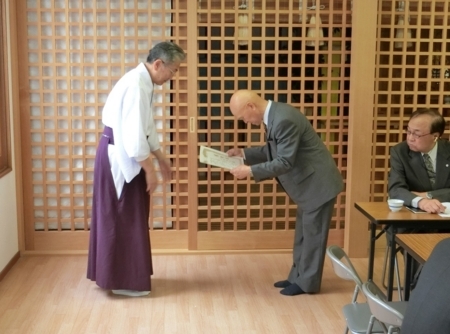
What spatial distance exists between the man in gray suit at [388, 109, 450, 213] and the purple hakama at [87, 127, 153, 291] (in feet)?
4.80

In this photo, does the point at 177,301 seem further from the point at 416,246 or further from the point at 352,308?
the point at 416,246

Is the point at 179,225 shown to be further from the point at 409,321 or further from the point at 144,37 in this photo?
the point at 409,321

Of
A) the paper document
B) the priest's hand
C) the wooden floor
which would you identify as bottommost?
the wooden floor

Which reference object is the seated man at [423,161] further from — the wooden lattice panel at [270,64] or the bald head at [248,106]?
the wooden lattice panel at [270,64]

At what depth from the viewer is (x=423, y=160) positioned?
341cm

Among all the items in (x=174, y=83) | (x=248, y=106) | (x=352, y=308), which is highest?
(x=174, y=83)

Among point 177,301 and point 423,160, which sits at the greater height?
point 423,160

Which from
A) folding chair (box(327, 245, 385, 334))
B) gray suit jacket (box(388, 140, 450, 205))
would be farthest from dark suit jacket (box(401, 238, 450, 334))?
gray suit jacket (box(388, 140, 450, 205))

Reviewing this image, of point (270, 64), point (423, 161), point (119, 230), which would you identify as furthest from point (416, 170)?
point (119, 230)

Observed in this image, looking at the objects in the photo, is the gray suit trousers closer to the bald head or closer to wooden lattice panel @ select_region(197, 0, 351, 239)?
the bald head

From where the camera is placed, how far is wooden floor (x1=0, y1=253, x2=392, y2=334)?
3172 millimetres

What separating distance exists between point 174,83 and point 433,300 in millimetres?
2978

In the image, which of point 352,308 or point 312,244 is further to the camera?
point 312,244

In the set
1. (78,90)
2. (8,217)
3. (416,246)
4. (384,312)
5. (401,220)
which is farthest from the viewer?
(78,90)
